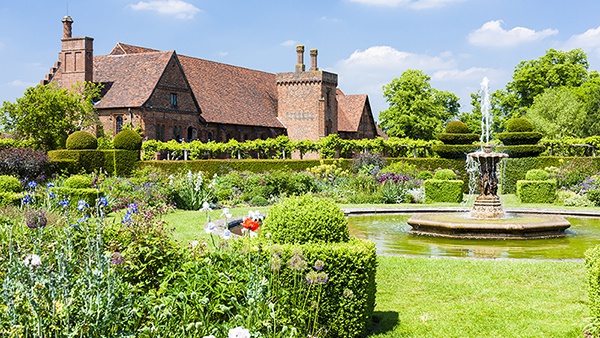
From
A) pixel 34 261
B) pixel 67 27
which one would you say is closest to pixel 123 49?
pixel 67 27

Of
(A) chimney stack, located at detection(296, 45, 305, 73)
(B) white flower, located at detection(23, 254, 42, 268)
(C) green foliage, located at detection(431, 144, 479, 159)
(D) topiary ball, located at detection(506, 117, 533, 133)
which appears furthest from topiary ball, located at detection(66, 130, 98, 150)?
(B) white flower, located at detection(23, 254, 42, 268)

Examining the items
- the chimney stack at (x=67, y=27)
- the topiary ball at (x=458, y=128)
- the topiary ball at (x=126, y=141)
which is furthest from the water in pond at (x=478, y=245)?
the chimney stack at (x=67, y=27)

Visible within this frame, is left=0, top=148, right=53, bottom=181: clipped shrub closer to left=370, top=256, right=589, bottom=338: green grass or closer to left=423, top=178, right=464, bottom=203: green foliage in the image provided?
left=423, top=178, right=464, bottom=203: green foliage

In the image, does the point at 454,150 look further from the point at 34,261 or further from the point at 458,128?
the point at 34,261

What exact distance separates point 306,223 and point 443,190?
1701 cm

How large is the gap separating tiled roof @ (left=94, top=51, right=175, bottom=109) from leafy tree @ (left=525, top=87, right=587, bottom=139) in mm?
28908

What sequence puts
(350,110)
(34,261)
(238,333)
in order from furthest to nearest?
(350,110)
(34,261)
(238,333)

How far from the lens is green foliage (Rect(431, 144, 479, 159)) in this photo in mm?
31391

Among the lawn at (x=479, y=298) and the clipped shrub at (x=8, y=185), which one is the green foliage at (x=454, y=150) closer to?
the clipped shrub at (x=8, y=185)

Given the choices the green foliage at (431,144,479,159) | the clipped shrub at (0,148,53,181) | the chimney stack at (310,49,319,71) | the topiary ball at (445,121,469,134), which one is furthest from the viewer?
the chimney stack at (310,49,319,71)

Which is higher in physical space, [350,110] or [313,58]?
[313,58]

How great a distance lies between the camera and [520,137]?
30.2 metres

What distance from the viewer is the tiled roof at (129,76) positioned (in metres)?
40.1

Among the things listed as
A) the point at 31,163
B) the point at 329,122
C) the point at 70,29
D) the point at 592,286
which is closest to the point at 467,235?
the point at 592,286
